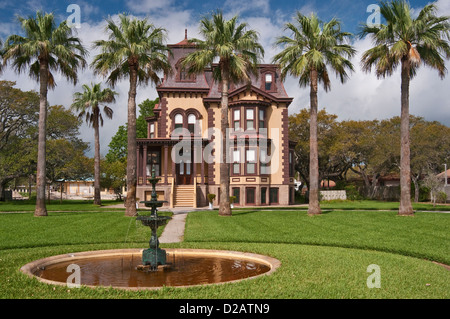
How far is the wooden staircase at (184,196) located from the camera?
37594 millimetres

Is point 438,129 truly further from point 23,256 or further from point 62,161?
point 23,256

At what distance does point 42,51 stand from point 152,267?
2078 centimetres

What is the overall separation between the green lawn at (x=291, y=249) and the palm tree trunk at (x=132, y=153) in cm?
137

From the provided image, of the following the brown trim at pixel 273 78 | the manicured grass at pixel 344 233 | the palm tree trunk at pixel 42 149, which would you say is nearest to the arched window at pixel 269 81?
the brown trim at pixel 273 78

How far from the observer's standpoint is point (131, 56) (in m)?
25.0

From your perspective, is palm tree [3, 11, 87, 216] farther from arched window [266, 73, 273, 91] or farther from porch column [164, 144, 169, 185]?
arched window [266, 73, 273, 91]

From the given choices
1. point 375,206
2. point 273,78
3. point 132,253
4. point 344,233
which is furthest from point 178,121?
point 132,253

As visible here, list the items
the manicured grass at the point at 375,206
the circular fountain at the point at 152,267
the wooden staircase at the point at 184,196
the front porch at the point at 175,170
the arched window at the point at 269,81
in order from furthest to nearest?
1. the arched window at the point at 269,81
2. the front porch at the point at 175,170
3. the wooden staircase at the point at 184,196
4. the manicured grass at the point at 375,206
5. the circular fountain at the point at 152,267

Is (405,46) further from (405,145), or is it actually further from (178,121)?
(178,121)

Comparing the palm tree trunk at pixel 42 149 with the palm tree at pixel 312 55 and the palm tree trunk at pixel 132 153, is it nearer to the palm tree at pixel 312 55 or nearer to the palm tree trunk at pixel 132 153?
the palm tree trunk at pixel 132 153

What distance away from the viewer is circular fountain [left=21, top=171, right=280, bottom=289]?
30.0 feet

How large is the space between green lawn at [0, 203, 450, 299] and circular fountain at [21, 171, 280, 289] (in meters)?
0.63

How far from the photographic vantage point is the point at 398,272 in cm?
945

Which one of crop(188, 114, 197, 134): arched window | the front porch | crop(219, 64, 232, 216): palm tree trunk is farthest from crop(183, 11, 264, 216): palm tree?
crop(188, 114, 197, 134): arched window
